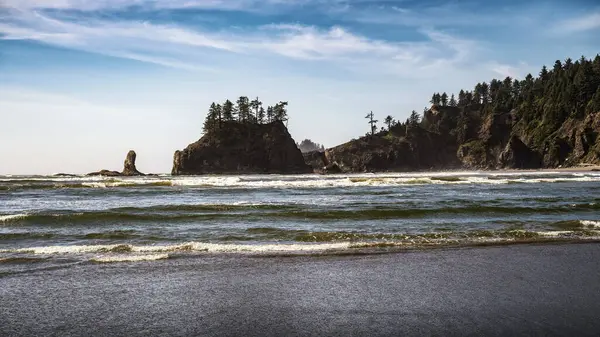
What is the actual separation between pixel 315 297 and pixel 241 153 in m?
120

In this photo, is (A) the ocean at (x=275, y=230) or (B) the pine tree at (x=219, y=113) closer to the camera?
(A) the ocean at (x=275, y=230)

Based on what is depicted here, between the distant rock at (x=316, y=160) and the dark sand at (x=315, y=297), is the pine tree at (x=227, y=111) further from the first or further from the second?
the dark sand at (x=315, y=297)

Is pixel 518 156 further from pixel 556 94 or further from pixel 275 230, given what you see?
pixel 275 230

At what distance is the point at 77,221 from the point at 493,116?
156 metres

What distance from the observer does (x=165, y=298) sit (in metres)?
6.62

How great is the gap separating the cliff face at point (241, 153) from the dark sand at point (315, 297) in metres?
112

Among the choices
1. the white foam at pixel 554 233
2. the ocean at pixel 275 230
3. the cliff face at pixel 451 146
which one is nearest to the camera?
the ocean at pixel 275 230

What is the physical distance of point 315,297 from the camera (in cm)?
661

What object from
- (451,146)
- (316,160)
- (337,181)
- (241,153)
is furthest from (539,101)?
(337,181)

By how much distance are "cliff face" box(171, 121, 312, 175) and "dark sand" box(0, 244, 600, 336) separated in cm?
11166

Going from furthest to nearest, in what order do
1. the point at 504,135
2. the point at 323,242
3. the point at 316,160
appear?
the point at 316,160 → the point at 504,135 → the point at 323,242

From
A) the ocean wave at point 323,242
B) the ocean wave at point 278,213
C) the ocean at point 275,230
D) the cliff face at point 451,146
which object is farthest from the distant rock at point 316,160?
the ocean wave at point 323,242

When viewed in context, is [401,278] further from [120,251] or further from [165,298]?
[120,251]

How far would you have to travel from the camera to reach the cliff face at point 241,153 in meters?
120
